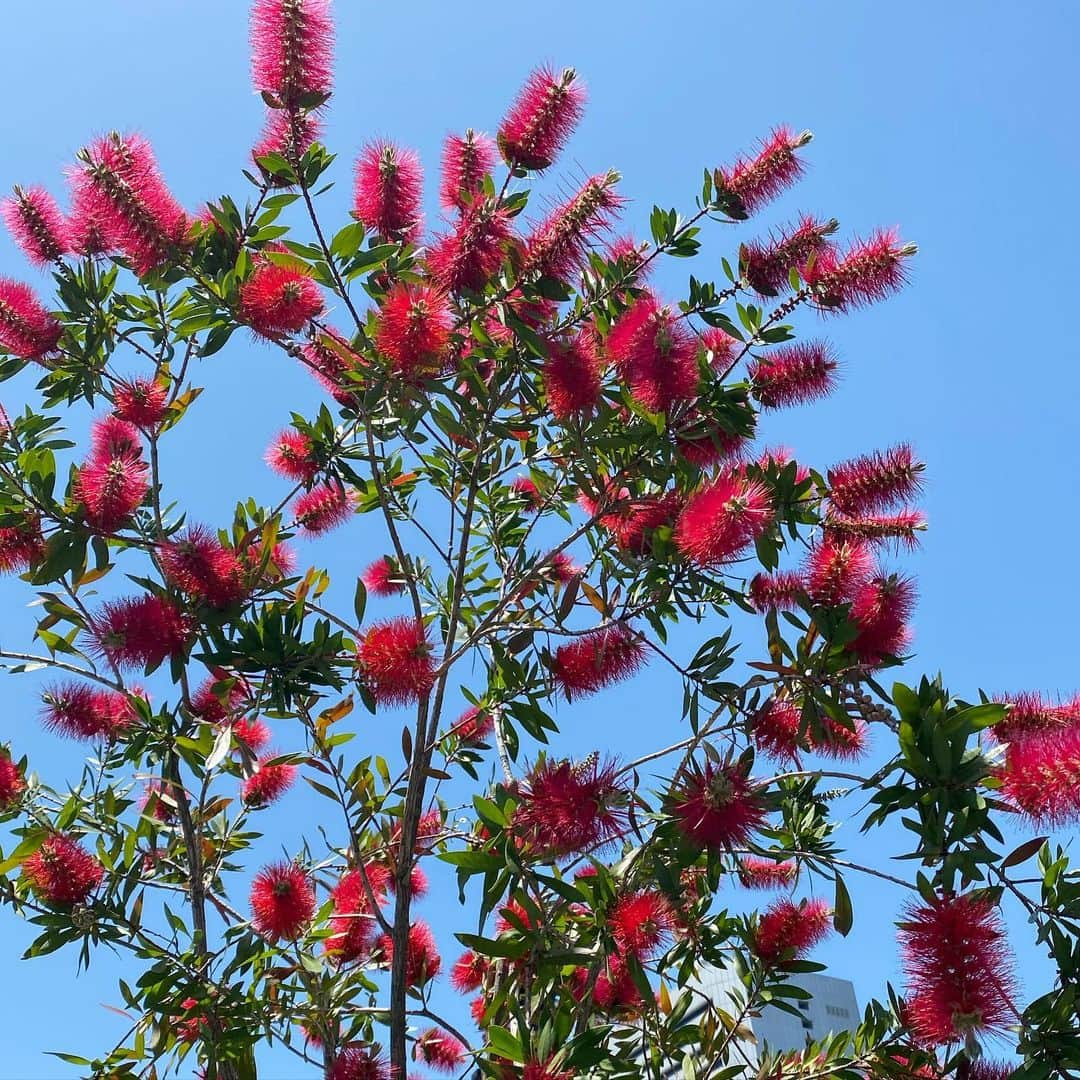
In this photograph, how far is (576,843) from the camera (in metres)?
2.63

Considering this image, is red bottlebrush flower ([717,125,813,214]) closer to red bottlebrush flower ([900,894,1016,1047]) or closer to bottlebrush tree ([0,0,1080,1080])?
bottlebrush tree ([0,0,1080,1080])

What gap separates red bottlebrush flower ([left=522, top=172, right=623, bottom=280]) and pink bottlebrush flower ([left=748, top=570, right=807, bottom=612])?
1.00 meters

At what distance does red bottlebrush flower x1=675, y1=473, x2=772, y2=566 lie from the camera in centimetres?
244

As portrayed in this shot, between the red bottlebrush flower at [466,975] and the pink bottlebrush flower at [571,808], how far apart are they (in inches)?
44.3

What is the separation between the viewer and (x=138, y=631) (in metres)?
2.76

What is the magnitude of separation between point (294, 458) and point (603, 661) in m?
1.27

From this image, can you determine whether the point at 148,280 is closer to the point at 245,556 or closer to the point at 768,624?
the point at 245,556

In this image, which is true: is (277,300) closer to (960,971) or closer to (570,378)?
(570,378)

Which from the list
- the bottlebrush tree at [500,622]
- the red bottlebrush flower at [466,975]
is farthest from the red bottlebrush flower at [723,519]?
the red bottlebrush flower at [466,975]

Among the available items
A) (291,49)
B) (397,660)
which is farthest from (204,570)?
(291,49)

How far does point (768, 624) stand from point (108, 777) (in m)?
2.12

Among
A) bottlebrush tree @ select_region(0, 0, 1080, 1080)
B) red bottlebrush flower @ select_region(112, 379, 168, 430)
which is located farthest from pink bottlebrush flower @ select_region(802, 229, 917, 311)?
red bottlebrush flower @ select_region(112, 379, 168, 430)

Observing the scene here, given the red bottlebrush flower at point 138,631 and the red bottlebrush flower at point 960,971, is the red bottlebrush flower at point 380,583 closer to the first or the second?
the red bottlebrush flower at point 138,631

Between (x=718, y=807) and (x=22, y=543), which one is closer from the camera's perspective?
(x=718, y=807)
